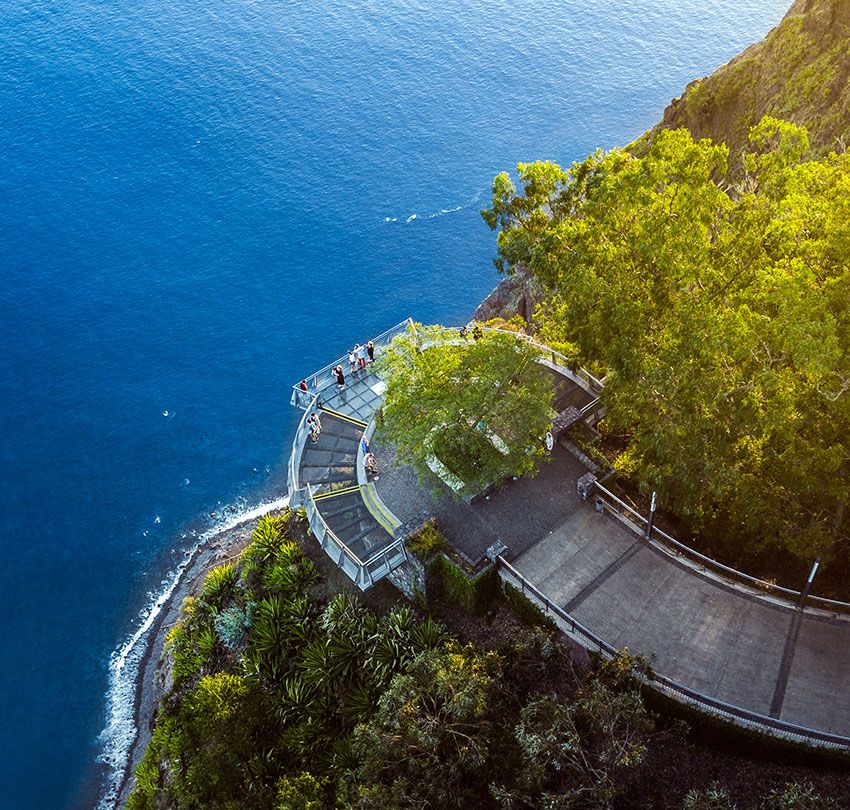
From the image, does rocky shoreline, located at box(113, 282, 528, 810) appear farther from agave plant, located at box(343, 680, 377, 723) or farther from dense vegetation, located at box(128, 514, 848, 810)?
agave plant, located at box(343, 680, 377, 723)

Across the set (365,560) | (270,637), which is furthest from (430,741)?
(270,637)

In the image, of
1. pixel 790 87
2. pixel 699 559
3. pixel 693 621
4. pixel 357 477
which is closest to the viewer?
pixel 693 621

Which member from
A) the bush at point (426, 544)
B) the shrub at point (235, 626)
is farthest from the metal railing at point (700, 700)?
the shrub at point (235, 626)

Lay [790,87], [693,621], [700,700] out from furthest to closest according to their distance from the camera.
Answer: [790,87], [693,621], [700,700]

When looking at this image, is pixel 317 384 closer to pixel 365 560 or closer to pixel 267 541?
pixel 267 541

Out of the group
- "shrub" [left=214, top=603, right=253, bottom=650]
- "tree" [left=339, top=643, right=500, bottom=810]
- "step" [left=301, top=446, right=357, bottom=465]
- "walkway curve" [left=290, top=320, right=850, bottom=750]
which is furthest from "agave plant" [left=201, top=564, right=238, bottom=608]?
"walkway curve" [left=290, top=320, right=850, bottom=750]

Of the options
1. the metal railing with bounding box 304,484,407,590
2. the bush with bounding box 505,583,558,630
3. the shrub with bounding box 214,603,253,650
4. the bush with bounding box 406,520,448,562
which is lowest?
the bush with bounding box 505,583,558,630
